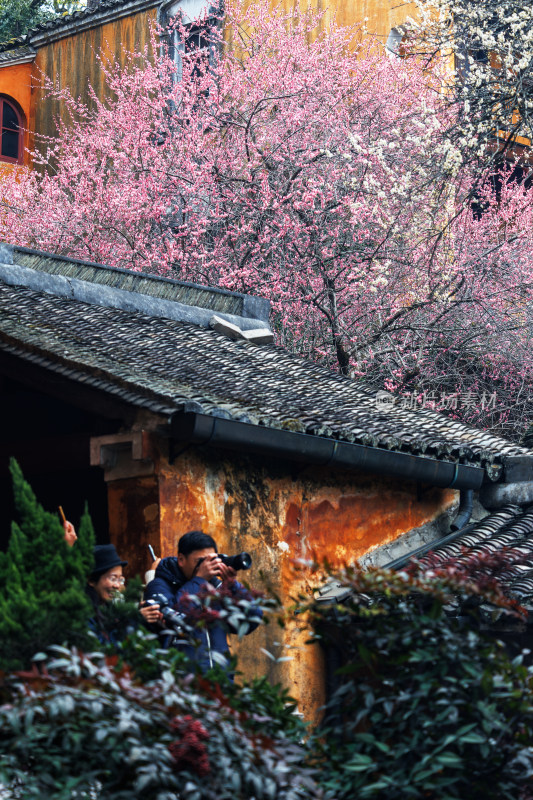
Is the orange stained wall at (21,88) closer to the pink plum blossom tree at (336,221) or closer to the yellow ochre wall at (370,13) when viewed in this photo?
the pink plum blossom tree at (336,221)

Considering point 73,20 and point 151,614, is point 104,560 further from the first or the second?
point 73,20

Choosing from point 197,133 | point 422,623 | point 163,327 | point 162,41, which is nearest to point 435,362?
point 197,133

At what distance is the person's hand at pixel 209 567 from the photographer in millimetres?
4645

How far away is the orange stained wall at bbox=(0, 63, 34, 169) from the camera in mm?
20072

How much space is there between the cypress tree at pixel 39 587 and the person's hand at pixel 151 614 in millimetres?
1068

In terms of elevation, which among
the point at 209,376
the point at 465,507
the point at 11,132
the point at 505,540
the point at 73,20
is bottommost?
the point at 505,540

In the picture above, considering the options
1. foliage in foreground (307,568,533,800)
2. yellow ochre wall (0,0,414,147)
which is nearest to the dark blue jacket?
foliage in foreground (307,568,533,800)

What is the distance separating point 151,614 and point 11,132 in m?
17.7

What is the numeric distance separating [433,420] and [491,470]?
674 millimetres

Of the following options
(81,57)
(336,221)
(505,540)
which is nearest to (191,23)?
(81,57)

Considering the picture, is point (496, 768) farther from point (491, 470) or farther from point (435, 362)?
point (435, 362)

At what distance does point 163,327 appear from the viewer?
29.1 ft

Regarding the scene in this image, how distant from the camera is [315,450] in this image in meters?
6.36

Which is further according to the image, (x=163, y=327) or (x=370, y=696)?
(x=163, y=327)
